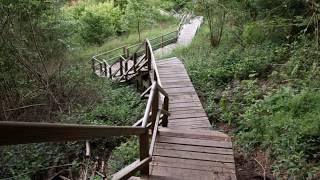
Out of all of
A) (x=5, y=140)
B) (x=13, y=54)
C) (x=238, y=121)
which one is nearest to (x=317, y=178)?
(x=238, y=121)

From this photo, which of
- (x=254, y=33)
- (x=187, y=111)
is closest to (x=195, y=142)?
(x=187, y=111)

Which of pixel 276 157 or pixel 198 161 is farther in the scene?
pixel 276 157

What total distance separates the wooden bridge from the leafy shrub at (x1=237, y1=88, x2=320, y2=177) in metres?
0.75

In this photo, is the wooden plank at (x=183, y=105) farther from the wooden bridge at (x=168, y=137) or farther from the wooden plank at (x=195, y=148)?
the wooden plank at (x=195, y=148)

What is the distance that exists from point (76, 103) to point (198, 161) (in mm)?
6848

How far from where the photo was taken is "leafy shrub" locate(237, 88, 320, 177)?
4863 mm

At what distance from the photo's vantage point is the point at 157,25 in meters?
28.7

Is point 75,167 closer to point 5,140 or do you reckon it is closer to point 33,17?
point 5,140

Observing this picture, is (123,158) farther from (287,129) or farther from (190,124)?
(287,129)

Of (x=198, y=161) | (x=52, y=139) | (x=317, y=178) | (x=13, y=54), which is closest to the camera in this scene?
(x=52, y=139)

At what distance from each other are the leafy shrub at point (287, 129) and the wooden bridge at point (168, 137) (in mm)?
754

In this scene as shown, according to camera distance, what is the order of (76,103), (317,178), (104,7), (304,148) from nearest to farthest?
(317,178) → (304,148) → (76,103) → (104,7)

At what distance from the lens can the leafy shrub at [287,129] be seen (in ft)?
16.0

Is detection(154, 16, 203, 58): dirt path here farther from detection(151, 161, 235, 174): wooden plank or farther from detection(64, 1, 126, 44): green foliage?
detection(151, 161, 235, 174): wooden plank
